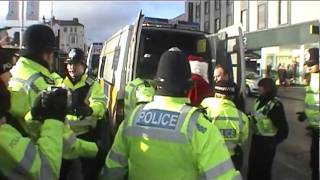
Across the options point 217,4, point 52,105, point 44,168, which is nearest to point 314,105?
point 52,105

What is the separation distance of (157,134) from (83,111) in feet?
7.50

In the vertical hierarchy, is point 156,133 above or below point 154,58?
below

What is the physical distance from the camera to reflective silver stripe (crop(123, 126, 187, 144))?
2.95 metres

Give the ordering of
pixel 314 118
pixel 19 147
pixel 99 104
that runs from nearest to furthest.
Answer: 1. pixel 19 147
2. pixel 99 104
3. pixel 314 118

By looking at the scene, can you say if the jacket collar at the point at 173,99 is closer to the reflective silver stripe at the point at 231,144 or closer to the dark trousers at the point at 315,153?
the reflective silver stripe at the point at 231,144

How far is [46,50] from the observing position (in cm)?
371

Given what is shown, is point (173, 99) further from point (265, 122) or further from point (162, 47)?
point (162, 47)

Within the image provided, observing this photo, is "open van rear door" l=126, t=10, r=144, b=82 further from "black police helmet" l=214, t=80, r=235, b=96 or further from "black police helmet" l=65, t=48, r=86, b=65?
"black police helmet" l=214, t=80, r=235, b=96

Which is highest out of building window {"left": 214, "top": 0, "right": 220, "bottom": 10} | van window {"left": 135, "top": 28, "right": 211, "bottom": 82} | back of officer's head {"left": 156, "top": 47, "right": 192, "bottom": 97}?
building window {"left": 214, "top": 0, "right": 220, "bottom": 10}

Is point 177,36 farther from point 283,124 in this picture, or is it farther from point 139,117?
point 139,117

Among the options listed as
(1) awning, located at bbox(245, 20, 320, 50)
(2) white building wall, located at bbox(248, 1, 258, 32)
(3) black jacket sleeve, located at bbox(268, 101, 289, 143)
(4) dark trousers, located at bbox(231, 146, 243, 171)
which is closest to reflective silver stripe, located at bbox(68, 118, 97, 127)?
(4) dark trousers, located at bbox(231, 146, 243, 171)

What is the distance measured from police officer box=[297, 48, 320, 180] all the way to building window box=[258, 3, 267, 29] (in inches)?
1288

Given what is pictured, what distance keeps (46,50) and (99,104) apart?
6.80 feet

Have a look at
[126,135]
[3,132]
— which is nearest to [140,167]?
[126,135]
